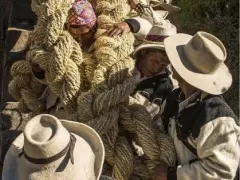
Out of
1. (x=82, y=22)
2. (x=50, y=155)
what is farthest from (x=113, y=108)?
(x=50, y=155)

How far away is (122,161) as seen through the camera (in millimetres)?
2686

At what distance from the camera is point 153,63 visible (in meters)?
3.16

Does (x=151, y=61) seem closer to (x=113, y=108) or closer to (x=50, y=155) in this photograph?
(x=113, y=108)

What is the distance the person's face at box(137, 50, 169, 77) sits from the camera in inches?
124

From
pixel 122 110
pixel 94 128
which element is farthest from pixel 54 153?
pixel 122 110

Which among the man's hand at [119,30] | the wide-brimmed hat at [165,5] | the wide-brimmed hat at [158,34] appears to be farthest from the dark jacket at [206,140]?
the wide-brimmed hat at [165,5]

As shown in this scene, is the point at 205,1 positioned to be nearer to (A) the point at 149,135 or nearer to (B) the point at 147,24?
(B) the point at 147,24

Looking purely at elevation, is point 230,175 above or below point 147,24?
below

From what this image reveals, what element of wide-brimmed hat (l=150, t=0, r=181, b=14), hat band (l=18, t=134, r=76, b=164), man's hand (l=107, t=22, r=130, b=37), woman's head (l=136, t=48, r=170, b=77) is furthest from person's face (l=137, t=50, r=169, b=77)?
hat band (l=18, t=134, r=76, b=164)

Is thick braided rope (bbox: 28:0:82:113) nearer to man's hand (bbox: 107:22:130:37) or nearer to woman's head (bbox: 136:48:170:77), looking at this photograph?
man's hand (bbox: 107:22:130:37)

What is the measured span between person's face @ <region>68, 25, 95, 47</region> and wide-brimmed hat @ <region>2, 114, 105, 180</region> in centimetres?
67

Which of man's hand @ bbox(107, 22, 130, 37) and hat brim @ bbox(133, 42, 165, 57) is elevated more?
man's hand @ bbox(107, 22, 130, 37)

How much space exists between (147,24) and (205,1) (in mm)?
2023

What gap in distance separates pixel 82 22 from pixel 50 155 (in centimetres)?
89
